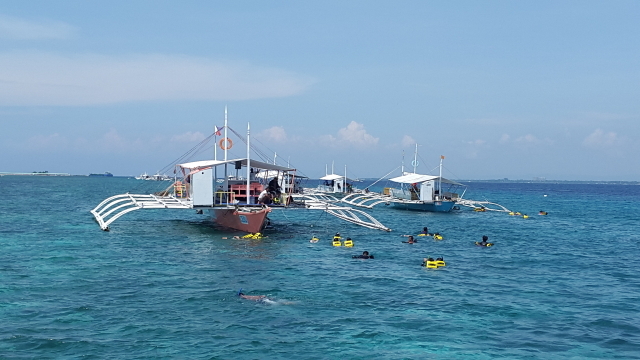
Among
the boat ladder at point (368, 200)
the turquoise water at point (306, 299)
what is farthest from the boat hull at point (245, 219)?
the boat ladder at point (368, 200)

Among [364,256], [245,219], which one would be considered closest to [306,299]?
[364,256]

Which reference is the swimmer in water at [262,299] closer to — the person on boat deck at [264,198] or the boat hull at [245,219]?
the boat hull at [245,219]

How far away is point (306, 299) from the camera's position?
22422 mm

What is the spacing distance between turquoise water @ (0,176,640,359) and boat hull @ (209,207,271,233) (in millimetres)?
1813

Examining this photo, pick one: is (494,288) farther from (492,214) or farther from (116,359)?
(492,214)

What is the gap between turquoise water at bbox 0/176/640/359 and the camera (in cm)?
1694

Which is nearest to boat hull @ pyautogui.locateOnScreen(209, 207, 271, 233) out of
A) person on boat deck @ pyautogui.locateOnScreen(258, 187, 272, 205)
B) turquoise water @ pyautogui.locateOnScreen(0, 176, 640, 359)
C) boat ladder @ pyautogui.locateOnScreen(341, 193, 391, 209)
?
person on boat deck @ pyautogui.locateOnScreen(258, 187, 272, 205)

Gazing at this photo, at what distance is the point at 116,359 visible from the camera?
15.5m

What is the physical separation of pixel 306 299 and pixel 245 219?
67.5 ft

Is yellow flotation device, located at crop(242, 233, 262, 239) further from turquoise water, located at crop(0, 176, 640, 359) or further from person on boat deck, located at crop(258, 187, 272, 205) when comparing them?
person on boat deck, located at crop(258, 187, 272, 205)

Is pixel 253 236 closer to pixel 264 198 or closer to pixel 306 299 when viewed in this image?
pixel 264 198

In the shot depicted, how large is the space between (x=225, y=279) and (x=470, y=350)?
43.3 ft

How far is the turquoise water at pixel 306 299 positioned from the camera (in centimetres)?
1694

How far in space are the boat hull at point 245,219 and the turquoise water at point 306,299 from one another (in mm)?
1813
